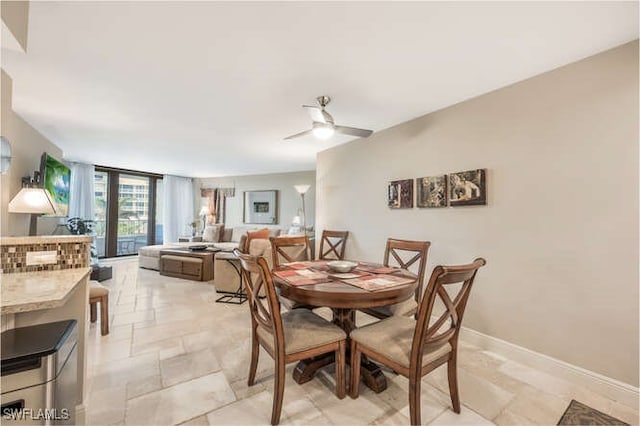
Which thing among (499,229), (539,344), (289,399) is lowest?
(289,399)

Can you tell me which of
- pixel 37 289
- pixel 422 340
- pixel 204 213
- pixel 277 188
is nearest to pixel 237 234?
pixel 204 213

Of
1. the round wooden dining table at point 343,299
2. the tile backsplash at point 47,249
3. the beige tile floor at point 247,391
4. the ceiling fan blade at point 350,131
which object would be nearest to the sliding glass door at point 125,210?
the beige tile floor at point 247,391

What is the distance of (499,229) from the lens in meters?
2.35

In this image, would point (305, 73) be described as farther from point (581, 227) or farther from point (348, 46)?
point (581, 227)

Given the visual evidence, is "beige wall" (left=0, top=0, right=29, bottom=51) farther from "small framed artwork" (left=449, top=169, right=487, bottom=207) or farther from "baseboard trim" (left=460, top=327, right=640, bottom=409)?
"baseboard trim" (left=460, top=327, right=640, bottom=409)

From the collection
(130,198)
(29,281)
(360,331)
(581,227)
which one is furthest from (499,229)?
(130,198)

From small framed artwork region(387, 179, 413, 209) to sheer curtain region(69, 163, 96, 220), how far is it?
6492mm

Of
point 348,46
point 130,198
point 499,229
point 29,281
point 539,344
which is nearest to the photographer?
point 29,281

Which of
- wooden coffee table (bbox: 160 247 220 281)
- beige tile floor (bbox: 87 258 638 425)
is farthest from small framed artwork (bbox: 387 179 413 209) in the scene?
wooden coffee table (bbox: 160 247 220 281)

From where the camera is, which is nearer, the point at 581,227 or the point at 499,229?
the point at 581,227

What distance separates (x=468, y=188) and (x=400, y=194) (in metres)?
0.81

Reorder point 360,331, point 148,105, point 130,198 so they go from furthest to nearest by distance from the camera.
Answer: point 130,198 < point 148,105 < point 360,331

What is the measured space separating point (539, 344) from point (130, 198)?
8.29 metres

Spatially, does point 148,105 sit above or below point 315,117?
above
